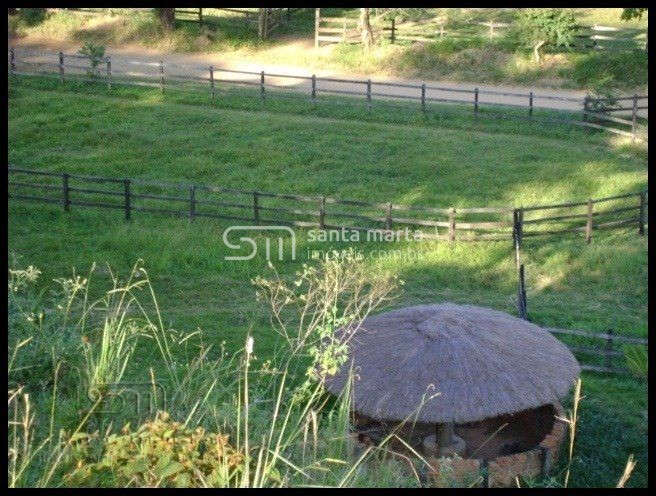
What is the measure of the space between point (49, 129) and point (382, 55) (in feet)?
37.0

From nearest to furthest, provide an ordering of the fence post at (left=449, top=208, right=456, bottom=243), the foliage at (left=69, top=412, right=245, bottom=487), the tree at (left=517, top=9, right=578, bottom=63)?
1. the foliage at (left=69, top=412, right=245, bottom=487)
2. the fence post at (left=449, top=208, right=456, bottom=243)
3. the tree at (left=517, top=9, right=578, bottom=63)

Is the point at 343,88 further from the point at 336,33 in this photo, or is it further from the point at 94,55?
the point at 94,55

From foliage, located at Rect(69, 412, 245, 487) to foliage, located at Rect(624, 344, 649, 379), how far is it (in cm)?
855

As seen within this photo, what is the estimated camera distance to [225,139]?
26.6m

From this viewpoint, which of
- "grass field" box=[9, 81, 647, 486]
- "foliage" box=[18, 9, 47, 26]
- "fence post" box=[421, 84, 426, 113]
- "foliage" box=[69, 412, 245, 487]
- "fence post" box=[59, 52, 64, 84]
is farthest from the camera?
"foliage" box=[18, 9, 47, 26]

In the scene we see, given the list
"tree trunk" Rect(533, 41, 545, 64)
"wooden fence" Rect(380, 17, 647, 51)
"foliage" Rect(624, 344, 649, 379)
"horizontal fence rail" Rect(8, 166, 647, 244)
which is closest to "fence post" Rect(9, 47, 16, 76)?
"horizontal fence rail" Rect(8, 166, 647, 244)

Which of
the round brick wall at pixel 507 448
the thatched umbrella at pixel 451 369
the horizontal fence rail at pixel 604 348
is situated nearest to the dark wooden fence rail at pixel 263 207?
the horizontal fence rail at pixel 604 348

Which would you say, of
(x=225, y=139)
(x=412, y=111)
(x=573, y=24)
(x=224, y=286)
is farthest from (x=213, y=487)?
(x=573, y=24)

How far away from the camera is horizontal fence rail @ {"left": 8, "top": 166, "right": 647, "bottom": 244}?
63.7 feet

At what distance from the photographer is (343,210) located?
21438 mm

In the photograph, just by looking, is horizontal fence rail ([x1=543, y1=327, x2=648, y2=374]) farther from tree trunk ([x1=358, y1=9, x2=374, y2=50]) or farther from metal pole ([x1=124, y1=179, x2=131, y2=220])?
tree trunk ([x1=358, y1=9, x2=374, y2=50])

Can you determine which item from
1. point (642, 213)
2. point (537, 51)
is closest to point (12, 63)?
point (537, 51)

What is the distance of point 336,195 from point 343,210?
1.19 metres

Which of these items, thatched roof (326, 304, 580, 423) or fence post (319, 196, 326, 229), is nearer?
thatched roof (326, 304, 580, 423)
